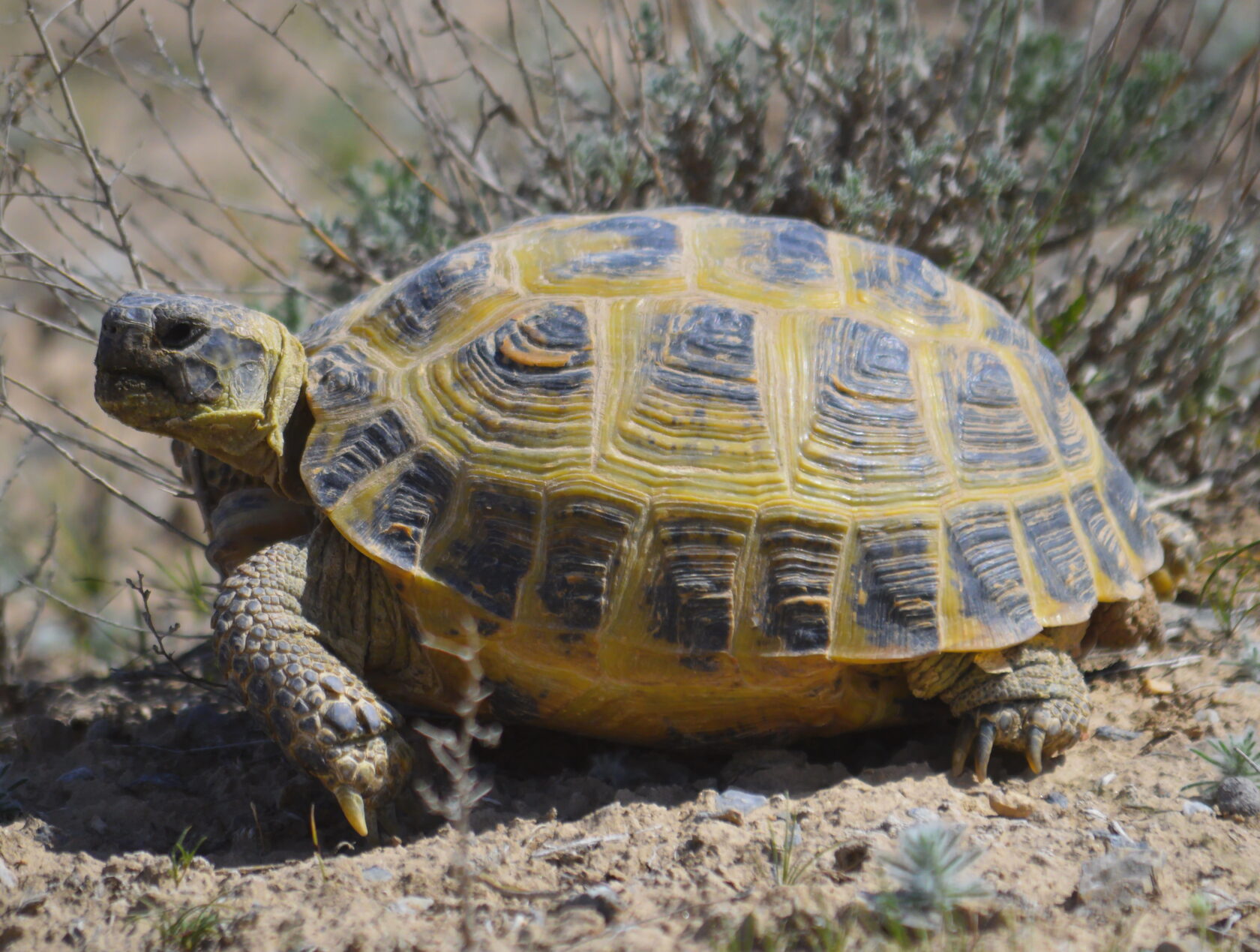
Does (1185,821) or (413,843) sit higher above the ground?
(1185,821)

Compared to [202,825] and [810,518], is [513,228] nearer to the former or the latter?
[810,518]

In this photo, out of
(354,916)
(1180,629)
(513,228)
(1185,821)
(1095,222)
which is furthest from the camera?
(1095,222)

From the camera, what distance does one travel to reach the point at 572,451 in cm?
279

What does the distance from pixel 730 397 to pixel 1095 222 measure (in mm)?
2650

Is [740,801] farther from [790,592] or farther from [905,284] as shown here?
[905,284]

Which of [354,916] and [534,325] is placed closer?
[354,916]

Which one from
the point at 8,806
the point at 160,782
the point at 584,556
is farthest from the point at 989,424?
the point at 8,806

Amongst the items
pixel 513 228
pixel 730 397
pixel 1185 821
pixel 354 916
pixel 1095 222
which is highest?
pixel 1095 222

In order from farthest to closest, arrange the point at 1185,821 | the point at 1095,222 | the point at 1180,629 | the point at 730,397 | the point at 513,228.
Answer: the point at 1095,222
the point at 1180,629
the point at 513,228
the point at 730,397
the point at 1185,821

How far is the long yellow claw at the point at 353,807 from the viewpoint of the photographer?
2.69m

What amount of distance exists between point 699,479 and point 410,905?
4.04 ft

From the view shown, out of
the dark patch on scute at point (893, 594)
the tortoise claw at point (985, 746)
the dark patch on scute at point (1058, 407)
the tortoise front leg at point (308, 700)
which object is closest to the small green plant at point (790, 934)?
the dark patch on scute at point (893, 594)

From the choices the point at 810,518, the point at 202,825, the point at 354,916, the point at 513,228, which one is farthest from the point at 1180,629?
the point at 202,825

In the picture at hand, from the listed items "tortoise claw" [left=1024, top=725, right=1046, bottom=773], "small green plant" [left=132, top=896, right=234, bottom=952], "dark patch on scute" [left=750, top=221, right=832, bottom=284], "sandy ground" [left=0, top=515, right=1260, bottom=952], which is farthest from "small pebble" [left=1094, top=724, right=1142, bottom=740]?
"small green plant" [left=132, top=896, right=234, bottom=952]
